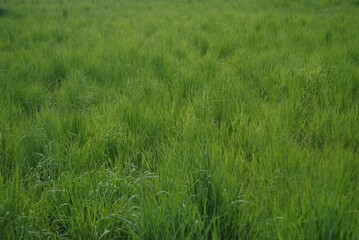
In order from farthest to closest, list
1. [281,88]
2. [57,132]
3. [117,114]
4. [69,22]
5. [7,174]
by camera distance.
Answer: [69,22]
[281,88]
[117,114]
[57,132]
[7,174]

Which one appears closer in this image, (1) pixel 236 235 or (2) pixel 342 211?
(2) pixel 342 211

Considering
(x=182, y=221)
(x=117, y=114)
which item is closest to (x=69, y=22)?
(x=117, y=114)

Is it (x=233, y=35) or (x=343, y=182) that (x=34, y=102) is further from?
(x=233, y=35)

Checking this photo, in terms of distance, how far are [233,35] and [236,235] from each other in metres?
4.26

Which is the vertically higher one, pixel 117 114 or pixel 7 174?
pixel 117 114

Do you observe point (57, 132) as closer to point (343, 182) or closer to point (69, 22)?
point (343, 182)

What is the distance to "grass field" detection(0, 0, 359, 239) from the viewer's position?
1.09 m

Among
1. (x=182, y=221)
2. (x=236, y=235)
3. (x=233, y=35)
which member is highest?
(x=233, y=35)

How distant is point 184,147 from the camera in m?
1.57

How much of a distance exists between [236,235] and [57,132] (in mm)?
1426

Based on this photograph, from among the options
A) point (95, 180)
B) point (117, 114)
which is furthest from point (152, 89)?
point (95, 180)

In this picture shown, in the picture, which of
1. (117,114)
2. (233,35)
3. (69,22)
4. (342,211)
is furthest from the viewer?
(69,22)

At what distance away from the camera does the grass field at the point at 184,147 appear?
1.09 m

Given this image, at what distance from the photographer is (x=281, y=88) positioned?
248 centimetres
